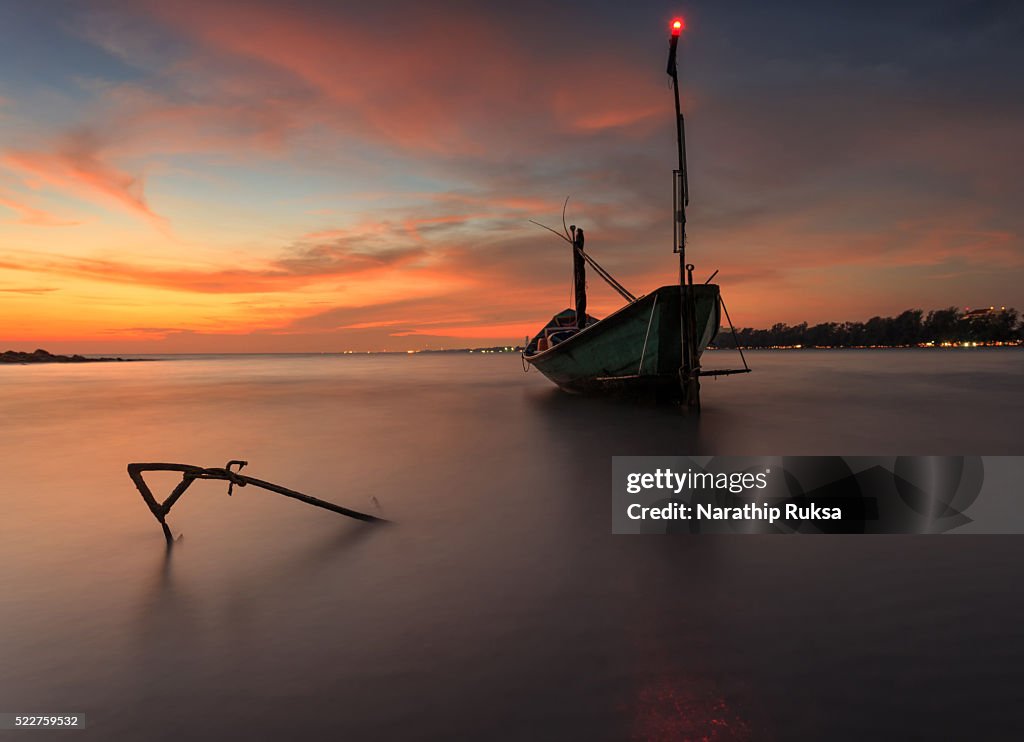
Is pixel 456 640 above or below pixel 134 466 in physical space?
below

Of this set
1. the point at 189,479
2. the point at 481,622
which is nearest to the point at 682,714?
the point at 481,622

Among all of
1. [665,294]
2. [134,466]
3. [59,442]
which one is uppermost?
[665,294]

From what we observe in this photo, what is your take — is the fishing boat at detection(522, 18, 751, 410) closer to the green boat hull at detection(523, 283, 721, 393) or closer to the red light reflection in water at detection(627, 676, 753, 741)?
the green boat hull at detection(523, 283, 721, 393)

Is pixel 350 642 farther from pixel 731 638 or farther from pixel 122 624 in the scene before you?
pixel 731 638

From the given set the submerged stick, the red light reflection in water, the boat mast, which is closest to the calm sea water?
the red light reflection in water

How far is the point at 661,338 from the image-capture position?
1788 centimetres

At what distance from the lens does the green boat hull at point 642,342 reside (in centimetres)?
1742

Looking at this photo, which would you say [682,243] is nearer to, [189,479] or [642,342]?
[642,342]

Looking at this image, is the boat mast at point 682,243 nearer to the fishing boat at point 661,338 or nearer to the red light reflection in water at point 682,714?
the fishing boat at point 661,338

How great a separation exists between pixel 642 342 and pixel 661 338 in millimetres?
696

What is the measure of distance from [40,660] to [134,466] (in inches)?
81.6

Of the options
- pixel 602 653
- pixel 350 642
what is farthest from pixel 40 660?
pixel 602 653

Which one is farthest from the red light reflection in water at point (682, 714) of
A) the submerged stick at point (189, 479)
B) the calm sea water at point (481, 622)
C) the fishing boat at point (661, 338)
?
the fishing boat at point (661, 338)

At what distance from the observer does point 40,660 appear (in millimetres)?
3994
